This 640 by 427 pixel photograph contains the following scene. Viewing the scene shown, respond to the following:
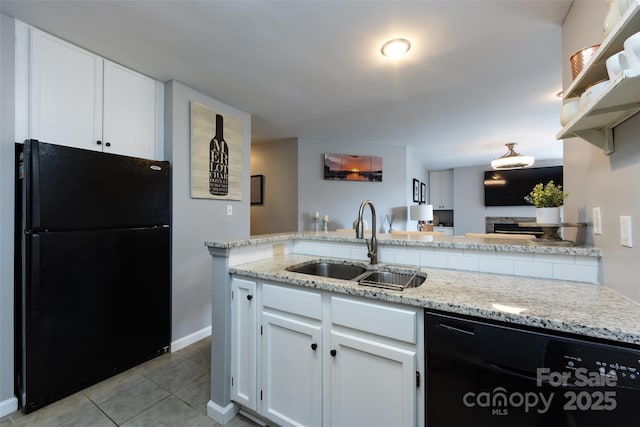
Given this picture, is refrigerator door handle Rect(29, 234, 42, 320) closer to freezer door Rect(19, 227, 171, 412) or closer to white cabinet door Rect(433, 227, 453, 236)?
freezer door Rect(19, 227, 171, 412)

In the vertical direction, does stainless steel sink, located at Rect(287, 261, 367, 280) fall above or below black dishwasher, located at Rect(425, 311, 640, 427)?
above

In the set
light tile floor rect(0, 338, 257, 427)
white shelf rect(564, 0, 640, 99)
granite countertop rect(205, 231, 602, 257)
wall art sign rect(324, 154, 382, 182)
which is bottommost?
light tile floor rect(0, 338, 257, 427)

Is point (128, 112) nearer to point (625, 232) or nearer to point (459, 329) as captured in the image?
point (459, 329)

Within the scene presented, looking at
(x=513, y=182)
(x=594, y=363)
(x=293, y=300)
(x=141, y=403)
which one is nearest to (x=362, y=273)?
(x=293, y=300)

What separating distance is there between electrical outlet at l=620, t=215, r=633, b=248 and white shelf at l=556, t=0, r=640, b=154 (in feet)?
0.94

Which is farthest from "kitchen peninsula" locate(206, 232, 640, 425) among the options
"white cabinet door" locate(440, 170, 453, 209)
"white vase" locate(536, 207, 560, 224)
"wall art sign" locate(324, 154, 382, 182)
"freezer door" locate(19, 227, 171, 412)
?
"white cabinet door" locate(440, 170, 453, 209)

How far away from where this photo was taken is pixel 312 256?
6.22ft

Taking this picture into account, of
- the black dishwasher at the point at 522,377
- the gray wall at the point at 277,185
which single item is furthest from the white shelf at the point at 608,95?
Answer: the gray wall at the point at 277,185

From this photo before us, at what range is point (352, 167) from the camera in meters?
4.60

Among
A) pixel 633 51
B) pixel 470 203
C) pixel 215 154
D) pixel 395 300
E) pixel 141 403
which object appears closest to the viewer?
pixel 633 51

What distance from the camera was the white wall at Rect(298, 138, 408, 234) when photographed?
4320mm

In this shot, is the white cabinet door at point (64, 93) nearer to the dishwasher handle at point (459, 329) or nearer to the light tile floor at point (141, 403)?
the light tile floor at point (141, 403)

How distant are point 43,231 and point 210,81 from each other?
5.49 feet

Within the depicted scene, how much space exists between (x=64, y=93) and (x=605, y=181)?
10.3 feet
